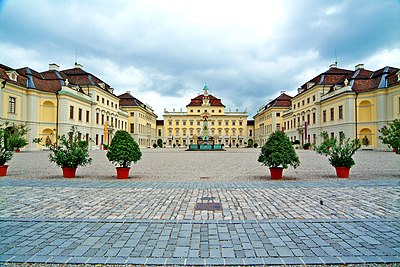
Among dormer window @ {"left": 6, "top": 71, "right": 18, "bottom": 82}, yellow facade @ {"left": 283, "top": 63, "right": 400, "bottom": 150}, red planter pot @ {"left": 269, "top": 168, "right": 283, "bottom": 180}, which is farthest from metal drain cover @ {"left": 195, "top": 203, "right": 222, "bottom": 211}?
dormer window @ {"left": 6, "top": 71, "right": 18, "bottom": 82}

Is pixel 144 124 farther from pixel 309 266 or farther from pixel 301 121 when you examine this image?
pixel 309 266

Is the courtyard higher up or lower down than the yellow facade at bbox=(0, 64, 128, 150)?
lower down

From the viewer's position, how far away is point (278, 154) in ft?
30.3

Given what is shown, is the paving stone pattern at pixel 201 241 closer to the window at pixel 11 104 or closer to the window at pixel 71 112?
the window at pixel 11 104

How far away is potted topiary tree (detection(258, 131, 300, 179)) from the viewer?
30.3ft

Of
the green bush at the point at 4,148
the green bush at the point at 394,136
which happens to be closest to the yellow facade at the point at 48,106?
the green bush at the point at 4,148

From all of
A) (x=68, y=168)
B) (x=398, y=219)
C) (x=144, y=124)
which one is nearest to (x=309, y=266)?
(x=398, y=219)

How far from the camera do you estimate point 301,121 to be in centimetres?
5172

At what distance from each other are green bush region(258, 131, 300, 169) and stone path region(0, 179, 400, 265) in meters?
2.15

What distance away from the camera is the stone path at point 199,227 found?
3.21 metres

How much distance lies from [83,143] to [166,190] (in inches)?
181

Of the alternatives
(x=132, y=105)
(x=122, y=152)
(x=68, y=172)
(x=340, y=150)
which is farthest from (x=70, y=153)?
(x=132, y=105)

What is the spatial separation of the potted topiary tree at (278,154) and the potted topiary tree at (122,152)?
471 centimetres

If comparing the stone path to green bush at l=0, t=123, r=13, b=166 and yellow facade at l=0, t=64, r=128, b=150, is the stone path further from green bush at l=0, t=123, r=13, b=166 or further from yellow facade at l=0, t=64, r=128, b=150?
yellow facade at l=0, t=64, r=128, b=150
